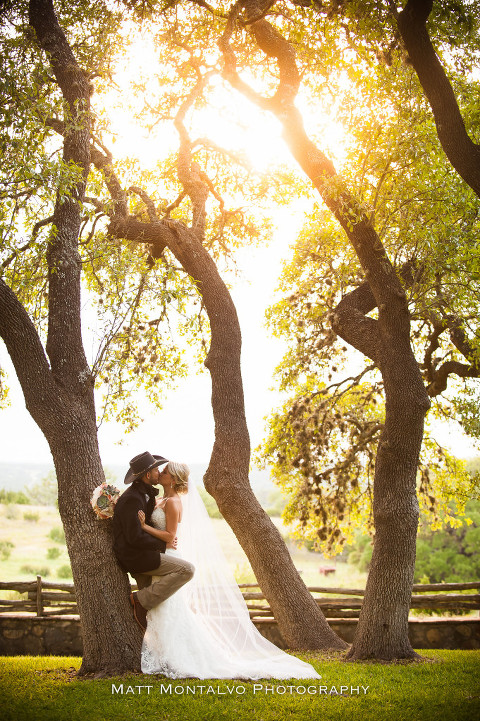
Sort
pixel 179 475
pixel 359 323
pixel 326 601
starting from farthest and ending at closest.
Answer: pixel 326 601, pixel 359 323, pixel 179 475

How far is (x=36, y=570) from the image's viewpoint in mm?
29250

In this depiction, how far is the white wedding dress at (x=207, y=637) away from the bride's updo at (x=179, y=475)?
34 cm

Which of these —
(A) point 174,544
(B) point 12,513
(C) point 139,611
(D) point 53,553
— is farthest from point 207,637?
(B) point 12,513

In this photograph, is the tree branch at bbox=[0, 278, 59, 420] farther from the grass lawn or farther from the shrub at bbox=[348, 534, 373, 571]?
the shrub at bbox=[348, 534, 373, 571]

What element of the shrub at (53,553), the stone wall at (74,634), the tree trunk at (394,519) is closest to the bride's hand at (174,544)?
the tree trunk at (394,519)

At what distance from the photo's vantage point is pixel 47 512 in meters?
41.7

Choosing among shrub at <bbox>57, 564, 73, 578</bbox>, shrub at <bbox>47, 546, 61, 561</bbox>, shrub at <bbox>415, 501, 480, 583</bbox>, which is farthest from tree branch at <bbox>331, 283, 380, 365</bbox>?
shrub at <bbox>47, 546, 61, 561</bbox>

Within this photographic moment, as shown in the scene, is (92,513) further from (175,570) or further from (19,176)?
(19,176)

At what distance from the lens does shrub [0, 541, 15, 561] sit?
31672 mm

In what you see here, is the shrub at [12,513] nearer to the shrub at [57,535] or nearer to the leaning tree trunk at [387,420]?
the shrub at [57,535]

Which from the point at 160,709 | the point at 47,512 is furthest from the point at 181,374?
the point at 47,512

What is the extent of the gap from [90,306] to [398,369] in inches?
186

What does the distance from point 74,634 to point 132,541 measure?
19.9 feet

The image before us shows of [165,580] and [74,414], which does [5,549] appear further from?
[165,580]
